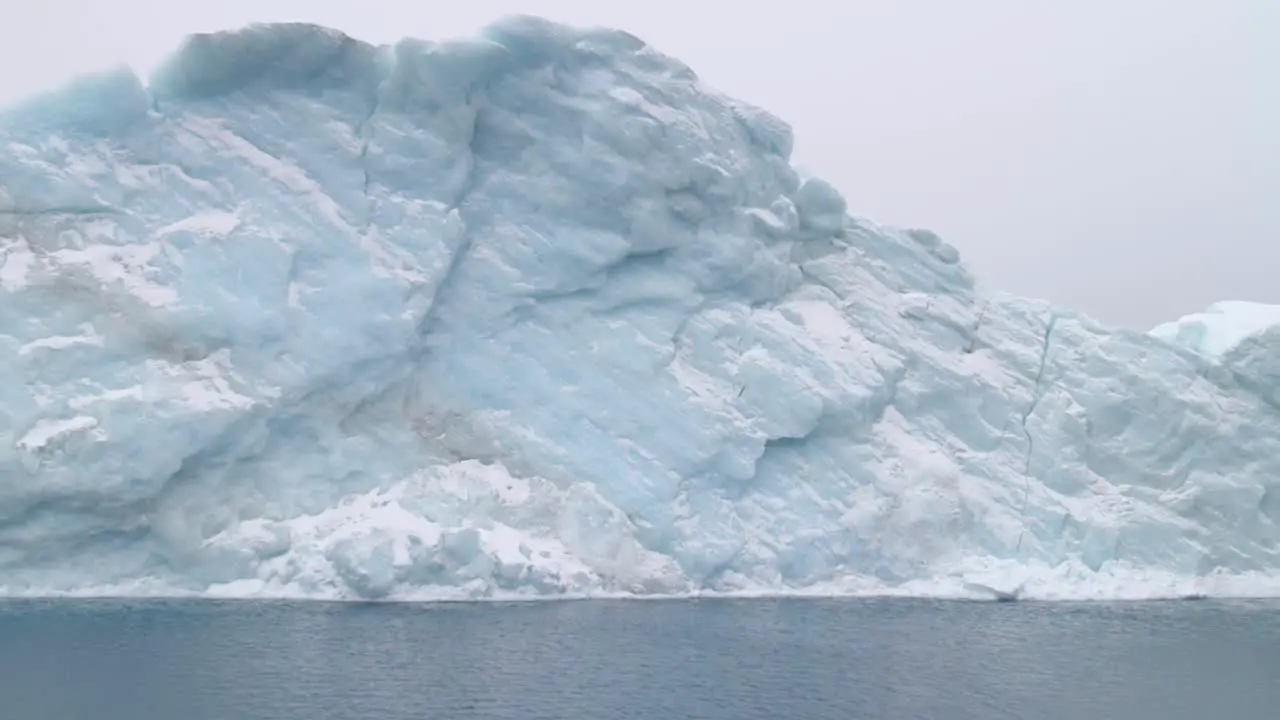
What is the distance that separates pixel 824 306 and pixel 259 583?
12.9 metres

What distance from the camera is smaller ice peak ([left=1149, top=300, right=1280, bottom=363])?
90.8 ft

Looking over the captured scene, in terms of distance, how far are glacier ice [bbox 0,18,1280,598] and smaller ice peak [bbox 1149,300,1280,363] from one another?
238 mm

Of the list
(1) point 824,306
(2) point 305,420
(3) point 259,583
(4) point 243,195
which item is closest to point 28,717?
(3) point 259,583

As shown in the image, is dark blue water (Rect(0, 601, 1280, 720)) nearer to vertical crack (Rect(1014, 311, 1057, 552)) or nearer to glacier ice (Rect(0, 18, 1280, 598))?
glacier ice (Rect(0, 18, 1280, 598))

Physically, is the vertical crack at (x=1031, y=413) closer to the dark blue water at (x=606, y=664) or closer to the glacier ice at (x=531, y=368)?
the glacier ice at (x=531, y=368)

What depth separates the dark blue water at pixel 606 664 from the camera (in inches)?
566

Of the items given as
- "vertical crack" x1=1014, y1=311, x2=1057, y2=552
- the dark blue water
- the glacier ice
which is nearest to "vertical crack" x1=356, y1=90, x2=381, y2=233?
the glacier ice

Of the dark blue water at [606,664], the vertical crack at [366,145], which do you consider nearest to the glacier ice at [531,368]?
the vertical crack at [366,145]

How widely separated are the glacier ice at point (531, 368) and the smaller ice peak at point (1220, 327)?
24 centimetres

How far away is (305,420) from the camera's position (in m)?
21.7

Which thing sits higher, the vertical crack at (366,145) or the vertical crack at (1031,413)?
the vertical crack at (366,145)

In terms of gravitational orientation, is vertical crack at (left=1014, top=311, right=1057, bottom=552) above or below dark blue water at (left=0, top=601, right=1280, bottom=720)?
above

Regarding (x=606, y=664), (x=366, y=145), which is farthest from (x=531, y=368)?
(x=606, y=664)

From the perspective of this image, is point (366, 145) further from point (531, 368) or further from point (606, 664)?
point (606, 664)
